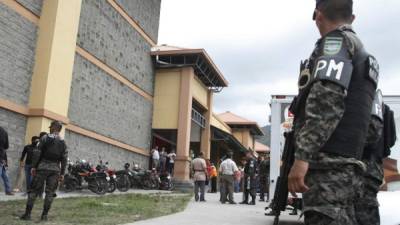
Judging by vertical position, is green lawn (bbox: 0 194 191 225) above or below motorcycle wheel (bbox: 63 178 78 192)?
below

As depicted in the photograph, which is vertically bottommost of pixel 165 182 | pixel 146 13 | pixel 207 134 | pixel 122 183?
pixel 122 183

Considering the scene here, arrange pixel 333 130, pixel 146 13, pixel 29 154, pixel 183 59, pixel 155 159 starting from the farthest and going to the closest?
pixel 183 59 < pixel 146 13 < pixel 155 159 < pixel 29 154 < pixel 333 130

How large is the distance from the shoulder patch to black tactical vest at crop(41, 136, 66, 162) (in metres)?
6.56

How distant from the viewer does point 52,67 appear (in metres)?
15.4

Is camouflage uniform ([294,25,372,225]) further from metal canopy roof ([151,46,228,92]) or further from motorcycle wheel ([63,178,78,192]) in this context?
metal canopy roof ([151,46,228,92])

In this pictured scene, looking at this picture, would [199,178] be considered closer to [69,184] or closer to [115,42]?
[69,184]

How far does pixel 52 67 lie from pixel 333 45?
13.8m


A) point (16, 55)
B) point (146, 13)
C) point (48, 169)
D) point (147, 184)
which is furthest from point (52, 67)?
point (146, 13)

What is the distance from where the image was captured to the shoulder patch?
279 centimetres

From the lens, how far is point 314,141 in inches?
104

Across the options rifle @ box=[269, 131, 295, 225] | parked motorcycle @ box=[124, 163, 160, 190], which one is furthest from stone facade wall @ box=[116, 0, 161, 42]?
rifle @ box=[269, 131, 295, 225]

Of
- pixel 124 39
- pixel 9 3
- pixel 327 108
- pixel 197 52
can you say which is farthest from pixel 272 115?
pixel 197 52

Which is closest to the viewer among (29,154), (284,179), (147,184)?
(284,179)

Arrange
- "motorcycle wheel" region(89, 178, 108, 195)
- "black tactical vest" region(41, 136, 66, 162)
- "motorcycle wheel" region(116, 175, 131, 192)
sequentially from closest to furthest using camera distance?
"black tactical vest" region(41, 136, 66, 162), "motorcycle wheel" region(89, 178, 108, 195), "motorcycle wheel" region(116, 175, 131, 192)
